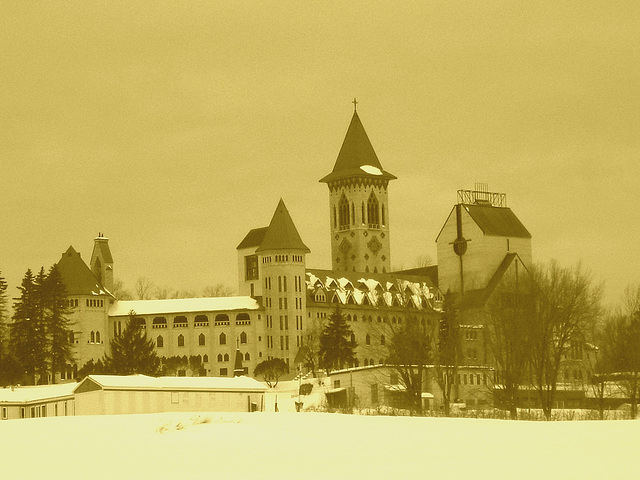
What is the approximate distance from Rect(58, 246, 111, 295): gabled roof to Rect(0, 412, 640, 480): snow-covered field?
84.1m

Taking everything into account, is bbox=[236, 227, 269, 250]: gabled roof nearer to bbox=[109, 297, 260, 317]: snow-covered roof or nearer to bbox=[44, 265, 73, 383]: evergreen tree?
bbox=[109, 297, 260, 317]: snow-covered roof

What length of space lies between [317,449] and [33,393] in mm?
56170

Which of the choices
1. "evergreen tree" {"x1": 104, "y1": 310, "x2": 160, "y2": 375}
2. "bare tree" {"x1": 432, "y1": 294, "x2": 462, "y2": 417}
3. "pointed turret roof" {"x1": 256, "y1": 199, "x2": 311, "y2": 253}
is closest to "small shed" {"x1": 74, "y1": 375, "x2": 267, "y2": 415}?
"bare tree" {"x1": 432, "y1": 294, "x2": 462, "y2": 417}

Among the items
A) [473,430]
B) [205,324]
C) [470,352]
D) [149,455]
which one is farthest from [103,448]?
[205,324]

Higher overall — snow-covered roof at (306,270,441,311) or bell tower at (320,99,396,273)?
bell tower at (320,99,396,273)

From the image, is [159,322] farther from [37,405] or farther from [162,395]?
[162,395]

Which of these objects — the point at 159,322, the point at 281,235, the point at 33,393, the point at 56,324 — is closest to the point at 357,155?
the point at 281,235

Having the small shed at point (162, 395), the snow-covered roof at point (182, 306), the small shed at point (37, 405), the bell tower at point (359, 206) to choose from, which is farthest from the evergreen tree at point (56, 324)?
the bell tower at point (359, 206)

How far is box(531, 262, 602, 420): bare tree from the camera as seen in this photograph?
110 meters

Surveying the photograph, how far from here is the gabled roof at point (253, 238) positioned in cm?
18700

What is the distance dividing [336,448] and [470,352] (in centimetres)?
7905

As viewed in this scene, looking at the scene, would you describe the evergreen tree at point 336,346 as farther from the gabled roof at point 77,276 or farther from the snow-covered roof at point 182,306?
the gabled roof at point 77,276

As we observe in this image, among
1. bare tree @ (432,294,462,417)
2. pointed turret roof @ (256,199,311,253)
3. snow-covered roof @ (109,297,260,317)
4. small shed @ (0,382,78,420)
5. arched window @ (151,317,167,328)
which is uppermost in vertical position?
pointed turret roof @ (256,199,311,253)

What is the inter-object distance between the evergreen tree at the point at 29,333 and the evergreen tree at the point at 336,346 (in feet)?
82.2
